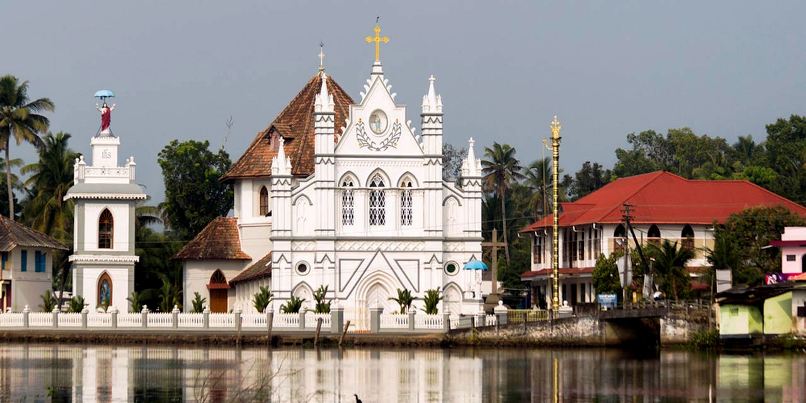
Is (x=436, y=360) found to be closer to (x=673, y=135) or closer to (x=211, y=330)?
(x=211, y=330)

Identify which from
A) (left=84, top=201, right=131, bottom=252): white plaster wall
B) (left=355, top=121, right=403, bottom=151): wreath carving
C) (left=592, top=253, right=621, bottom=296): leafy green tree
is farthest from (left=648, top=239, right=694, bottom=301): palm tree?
(left=84, top=201, right=131, bottom=252): white plaster wall

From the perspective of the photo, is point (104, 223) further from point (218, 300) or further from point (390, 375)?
point (390, 375)

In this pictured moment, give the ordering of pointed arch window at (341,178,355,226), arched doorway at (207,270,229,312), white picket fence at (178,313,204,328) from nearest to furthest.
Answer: white picket fence at (178,313,204,328) < pointed arch window at (341,178,355,226) < arched doorway at (207,270,229,312)

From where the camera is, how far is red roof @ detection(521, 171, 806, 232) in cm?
8631

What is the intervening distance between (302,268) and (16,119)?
2677 centimetres

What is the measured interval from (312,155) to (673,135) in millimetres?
50847

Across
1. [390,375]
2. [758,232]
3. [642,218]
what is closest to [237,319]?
[390,375]

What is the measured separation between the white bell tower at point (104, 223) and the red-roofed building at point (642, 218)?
21048 millimetres

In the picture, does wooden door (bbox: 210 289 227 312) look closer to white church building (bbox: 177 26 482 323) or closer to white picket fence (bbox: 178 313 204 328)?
white church building (bbox: 177 26 482 323)

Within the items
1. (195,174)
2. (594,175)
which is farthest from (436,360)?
(594,175)

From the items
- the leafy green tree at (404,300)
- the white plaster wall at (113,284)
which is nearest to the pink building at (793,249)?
the leafy green tree at (404,300)

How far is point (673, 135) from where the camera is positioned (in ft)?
429

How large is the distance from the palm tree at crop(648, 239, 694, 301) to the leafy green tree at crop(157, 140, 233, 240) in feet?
115

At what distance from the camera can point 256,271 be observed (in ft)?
276
